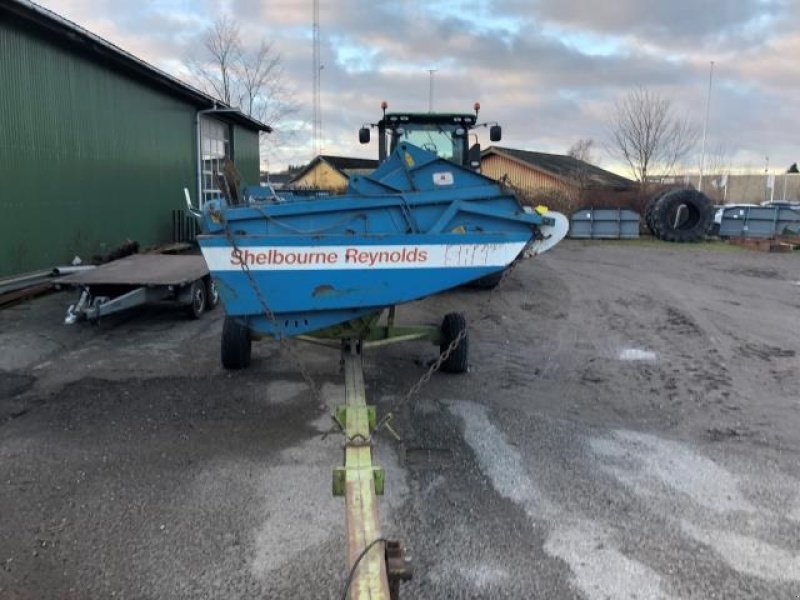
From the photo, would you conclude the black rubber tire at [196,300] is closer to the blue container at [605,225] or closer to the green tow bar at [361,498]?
the green tow bar at [361,498]

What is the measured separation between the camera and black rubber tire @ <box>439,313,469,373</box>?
6.60m

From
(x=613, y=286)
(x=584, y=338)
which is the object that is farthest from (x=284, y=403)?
(x=613, y=286)

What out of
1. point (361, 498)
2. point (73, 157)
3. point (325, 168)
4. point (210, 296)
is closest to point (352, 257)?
point (361, 498)

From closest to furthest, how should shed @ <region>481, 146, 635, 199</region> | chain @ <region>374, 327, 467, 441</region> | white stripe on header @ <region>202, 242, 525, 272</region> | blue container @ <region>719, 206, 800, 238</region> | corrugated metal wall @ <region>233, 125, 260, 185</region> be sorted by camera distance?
1. chain @ <region>374, 327, 467, 441</region>
2. white stripe on header @ <region>202, 242, 525, 272</region>
3. corrugated metal wall @ <region>233, 125, 260, 185</region>
4. blue container @ <region>719, 206, 800, 238</region>
5. shed @ <region>481, 146, 635, 199</region>

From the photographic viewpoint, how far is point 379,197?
201 inches

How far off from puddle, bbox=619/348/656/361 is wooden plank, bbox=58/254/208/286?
16.1 ft

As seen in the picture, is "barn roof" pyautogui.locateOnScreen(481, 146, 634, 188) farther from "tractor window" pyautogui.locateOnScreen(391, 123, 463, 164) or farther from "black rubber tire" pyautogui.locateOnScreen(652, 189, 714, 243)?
"tractor window" pyautogui.locateOnScreen(391, 123, 463, 164)

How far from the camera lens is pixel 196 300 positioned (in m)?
9.24

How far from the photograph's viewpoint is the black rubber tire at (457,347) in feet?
21.6

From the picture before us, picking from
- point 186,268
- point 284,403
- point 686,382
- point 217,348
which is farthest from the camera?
point 186,268

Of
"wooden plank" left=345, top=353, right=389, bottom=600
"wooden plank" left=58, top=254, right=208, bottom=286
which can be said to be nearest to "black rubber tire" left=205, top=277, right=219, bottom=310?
"wooden plank" left=58, top=254, right=208, bottom=286

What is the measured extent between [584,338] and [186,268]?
17.5 ft

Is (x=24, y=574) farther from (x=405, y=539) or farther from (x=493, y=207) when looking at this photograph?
(x=493, y=207)

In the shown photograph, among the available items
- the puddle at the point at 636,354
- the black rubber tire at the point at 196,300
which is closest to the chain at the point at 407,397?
the puddle at the point at 636,354
